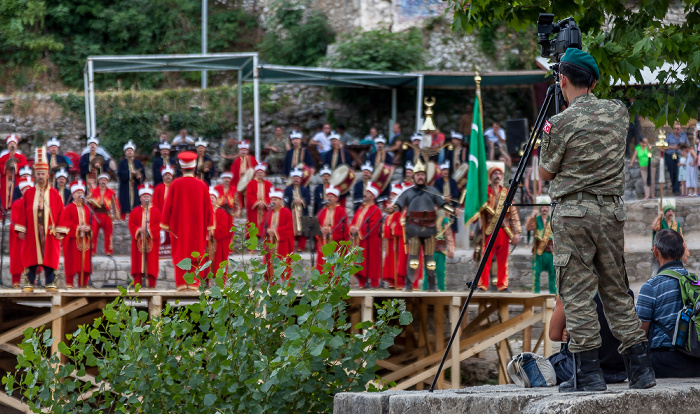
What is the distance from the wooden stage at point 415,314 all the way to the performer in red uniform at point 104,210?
4.46ft

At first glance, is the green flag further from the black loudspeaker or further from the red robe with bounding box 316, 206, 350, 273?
the black loudspeaker

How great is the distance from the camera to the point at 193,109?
73.8ft

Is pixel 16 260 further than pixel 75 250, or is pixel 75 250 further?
pixel 75 250

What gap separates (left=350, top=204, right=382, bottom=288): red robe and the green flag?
71.6 inches

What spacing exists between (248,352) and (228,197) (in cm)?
926

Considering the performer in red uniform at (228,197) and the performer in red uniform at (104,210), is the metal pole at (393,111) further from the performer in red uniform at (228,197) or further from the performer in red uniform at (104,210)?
the performer in red uniform at (104,210)

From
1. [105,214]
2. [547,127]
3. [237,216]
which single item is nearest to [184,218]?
[105,214]

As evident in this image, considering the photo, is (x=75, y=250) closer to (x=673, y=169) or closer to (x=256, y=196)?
(x=256, y=196)

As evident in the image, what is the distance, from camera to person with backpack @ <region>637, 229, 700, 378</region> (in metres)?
5.20

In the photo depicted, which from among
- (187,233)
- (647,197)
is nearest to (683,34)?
(187,233)

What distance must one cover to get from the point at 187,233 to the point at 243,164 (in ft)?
16.8

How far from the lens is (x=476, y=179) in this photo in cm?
1123

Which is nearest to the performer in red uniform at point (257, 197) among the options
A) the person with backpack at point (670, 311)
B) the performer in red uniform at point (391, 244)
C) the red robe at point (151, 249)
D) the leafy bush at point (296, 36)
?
the red robe at point (151, 249)

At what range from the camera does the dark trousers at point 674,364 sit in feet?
17.3
